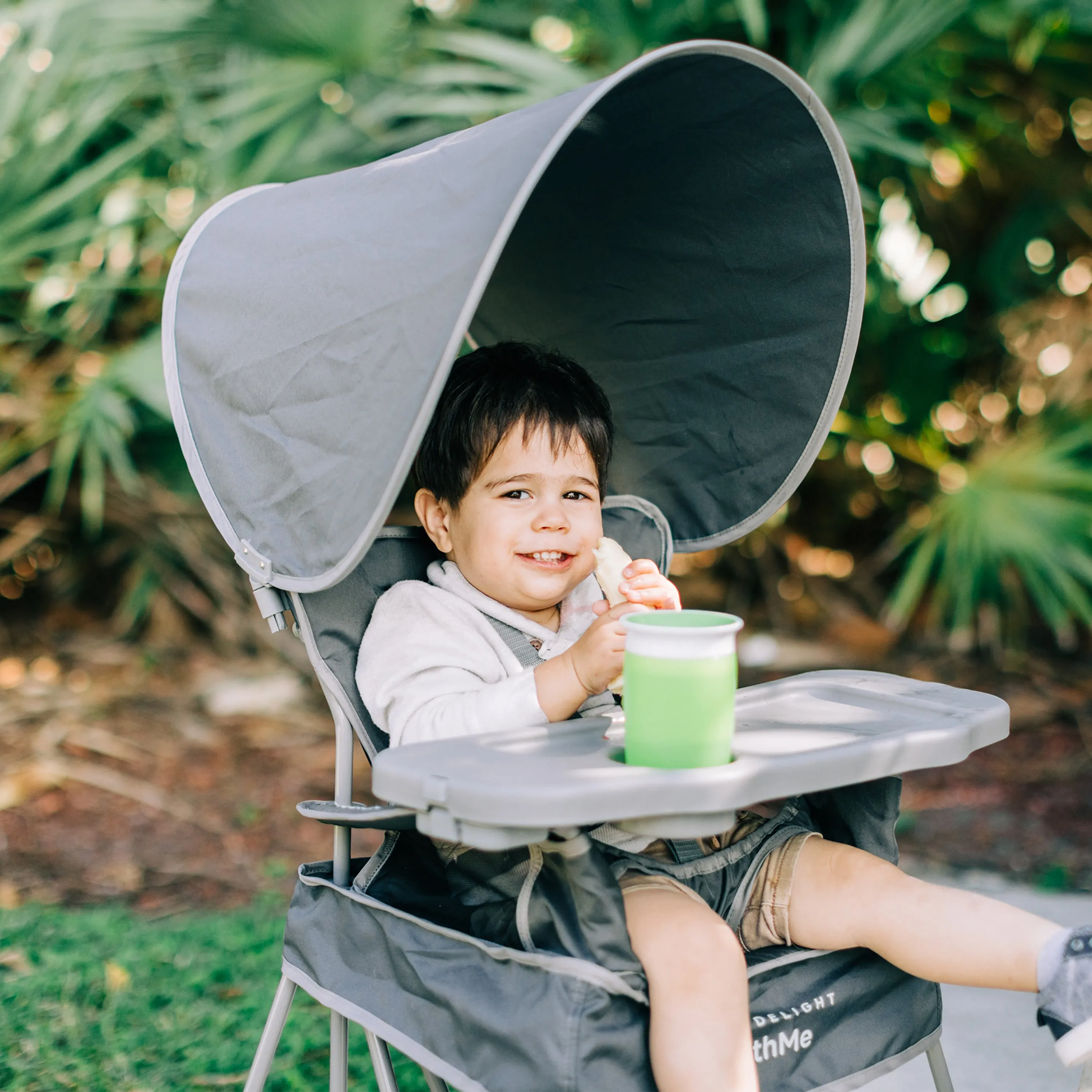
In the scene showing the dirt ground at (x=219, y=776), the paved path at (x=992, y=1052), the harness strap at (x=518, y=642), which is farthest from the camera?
the dirt ground at (x=219, y=776)

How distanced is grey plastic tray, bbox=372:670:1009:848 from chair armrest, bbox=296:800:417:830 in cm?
7

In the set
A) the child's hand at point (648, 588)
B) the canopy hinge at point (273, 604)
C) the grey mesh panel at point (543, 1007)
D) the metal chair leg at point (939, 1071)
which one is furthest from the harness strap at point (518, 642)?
the metal chair leg at point (939, 1071)

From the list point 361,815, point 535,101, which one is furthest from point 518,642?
point 535,101

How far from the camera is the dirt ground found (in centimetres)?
347

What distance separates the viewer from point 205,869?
11.5 feet

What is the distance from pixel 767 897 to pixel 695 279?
3.56 feet

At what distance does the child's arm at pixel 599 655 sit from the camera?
5.16 feet

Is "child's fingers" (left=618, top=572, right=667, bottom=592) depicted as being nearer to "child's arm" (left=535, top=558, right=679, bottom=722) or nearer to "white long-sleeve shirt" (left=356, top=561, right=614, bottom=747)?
"child's arm" (left=535, top=558, right=679, bottom=722)

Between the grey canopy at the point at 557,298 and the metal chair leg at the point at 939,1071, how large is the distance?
3.03ft

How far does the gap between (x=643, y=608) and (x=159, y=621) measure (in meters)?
3.80

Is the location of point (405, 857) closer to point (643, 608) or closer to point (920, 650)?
point (643, 608)

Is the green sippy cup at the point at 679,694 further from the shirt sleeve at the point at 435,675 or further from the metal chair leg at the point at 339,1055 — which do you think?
the metal chair leg at the point at 339,1055

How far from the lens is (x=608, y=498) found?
2.33m

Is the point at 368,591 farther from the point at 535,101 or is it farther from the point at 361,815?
the point at 535,101
